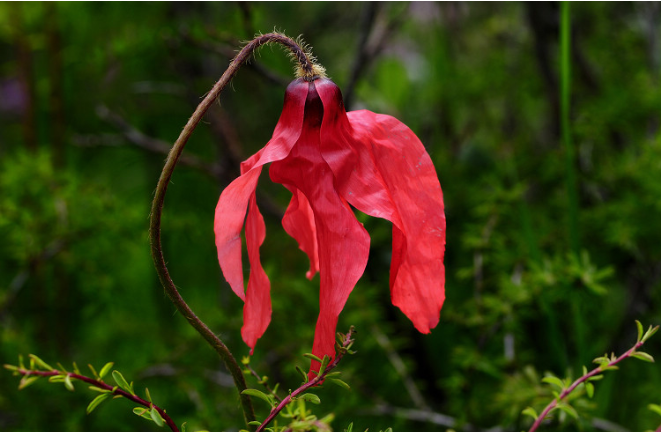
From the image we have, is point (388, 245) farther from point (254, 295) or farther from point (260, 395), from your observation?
point (260, 395)

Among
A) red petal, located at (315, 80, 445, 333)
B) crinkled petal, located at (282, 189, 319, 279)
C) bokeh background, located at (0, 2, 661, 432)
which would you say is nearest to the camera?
red petal, located at (315, 80, 445, 333)

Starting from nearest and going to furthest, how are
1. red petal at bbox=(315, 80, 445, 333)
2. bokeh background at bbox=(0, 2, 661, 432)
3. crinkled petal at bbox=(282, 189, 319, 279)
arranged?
1. red petal at bbox=(315, 80, 445, 333)
2. crinkled petal at bbox=(282, 189, 319, 279)
3. bokeh background at bbox=(0, 2, 661, 432)

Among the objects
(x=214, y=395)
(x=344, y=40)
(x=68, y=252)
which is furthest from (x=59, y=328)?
(x=344, y=40)

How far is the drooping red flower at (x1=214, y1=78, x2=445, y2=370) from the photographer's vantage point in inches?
22.8

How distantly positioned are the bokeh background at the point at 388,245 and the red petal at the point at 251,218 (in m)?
0.26

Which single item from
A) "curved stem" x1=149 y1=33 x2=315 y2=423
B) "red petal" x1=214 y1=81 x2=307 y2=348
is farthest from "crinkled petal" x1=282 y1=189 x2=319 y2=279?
"curved stem" x1=149 y1=33 x2=315 y2=423

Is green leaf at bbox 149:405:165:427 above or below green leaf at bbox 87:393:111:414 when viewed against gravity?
below

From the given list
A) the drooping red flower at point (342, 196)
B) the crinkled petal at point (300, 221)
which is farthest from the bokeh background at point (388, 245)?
the drooping red flower at point (342, 196)

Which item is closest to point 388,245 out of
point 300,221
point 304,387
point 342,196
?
point 300,221

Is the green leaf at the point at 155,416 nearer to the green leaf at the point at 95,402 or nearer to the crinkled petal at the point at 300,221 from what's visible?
the green leaf at the point at 95,402

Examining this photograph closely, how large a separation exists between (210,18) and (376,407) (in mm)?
1801

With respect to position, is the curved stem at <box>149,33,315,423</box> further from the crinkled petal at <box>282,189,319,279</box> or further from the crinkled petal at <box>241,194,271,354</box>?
the crinkled petal at <box>282,189,319,279</box>

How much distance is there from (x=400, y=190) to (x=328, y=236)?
0.10 metres

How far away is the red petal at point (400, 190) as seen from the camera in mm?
608
